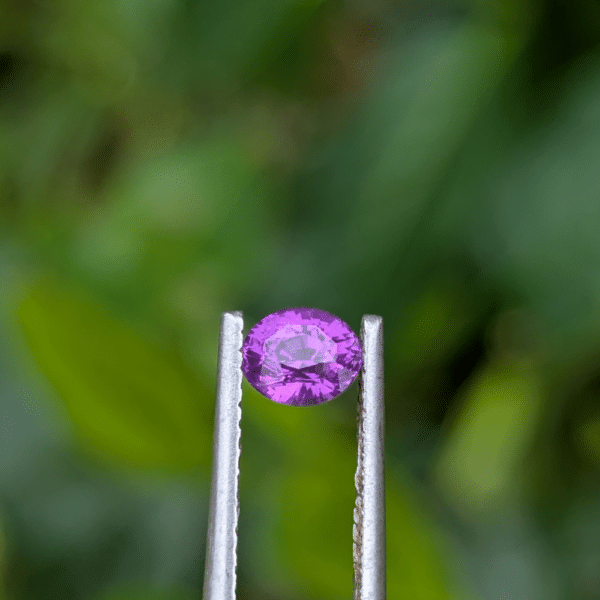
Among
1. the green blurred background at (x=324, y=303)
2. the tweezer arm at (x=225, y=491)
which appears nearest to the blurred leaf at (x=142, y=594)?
the green blurred background at (x=324, y=303)

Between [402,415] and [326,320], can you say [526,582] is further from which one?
[326,320]

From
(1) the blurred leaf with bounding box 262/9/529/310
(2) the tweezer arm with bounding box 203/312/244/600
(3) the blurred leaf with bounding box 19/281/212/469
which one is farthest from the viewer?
(1) the blurred leaf with bounding box 262/9/529/310

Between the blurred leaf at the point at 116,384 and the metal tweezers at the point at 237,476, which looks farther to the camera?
the blurred leaf at the point at 116,384

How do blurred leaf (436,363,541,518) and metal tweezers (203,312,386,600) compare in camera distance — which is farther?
blurred leaf (436,363,541,518)

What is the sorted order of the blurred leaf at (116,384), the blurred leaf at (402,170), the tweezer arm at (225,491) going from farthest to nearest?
the blurred leaf at (402,170), the blurred leaf at (116,384), the tweezer arm at (225,491)

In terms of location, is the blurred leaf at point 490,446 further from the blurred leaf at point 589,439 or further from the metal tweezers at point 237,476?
the metal tweezers at point 237,476

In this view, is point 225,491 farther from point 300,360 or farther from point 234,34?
point 234,34

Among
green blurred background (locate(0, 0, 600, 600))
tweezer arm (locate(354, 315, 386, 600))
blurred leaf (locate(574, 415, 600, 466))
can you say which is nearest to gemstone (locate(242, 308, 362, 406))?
tweezer arm (locate(354, 315, 386, 600))

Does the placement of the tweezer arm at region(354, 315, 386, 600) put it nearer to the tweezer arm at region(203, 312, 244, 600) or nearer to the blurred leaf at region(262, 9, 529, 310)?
the tweezer arm at region(203, 312, 244, 600)
